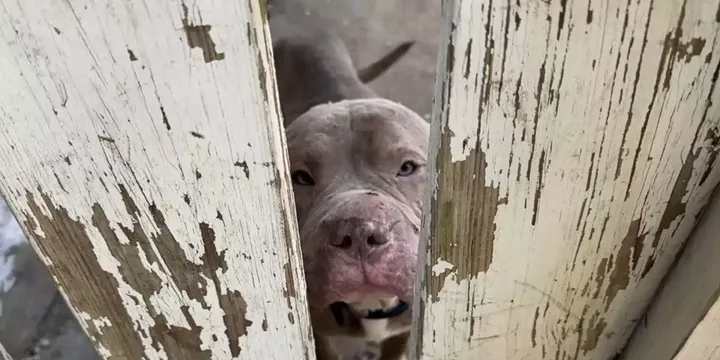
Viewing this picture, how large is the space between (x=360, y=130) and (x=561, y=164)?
22.1 inches

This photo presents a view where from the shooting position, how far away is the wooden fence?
1.31 feet

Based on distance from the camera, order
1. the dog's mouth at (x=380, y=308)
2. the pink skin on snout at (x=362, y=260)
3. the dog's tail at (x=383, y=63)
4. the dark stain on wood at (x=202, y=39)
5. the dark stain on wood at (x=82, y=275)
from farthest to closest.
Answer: the dog's tail at (x=383, y=63), the dog's mouth at (x=380, y=308), the pink skin on snout at (x=362, y=260), the dark stain on wood at (x=82, y=275), the dark stain on wood at (x=202, y=39)

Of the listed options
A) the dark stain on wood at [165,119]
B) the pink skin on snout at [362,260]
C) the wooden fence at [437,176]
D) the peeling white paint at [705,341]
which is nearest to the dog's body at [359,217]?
the pink skin on snout at [362,260]

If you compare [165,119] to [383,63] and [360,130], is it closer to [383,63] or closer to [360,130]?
[360,130]

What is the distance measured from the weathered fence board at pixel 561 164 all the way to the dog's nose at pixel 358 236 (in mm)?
201

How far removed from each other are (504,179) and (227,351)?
0.30 metres

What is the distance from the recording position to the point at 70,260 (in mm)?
541

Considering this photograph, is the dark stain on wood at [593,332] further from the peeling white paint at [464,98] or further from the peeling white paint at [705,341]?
the peeling white paint at [464,98]

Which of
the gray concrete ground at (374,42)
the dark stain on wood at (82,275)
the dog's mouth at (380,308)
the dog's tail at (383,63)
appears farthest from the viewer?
the dog's tail at (383,63)

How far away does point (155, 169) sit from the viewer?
0.47 m

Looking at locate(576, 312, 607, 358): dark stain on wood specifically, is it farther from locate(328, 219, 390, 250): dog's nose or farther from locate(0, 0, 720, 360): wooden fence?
locate(328, 219, 390, 250): dog's nose

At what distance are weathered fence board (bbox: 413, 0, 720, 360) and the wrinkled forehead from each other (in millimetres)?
409

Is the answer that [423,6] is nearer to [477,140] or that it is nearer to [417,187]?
[417,187]

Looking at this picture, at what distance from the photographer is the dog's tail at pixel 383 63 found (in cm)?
154
